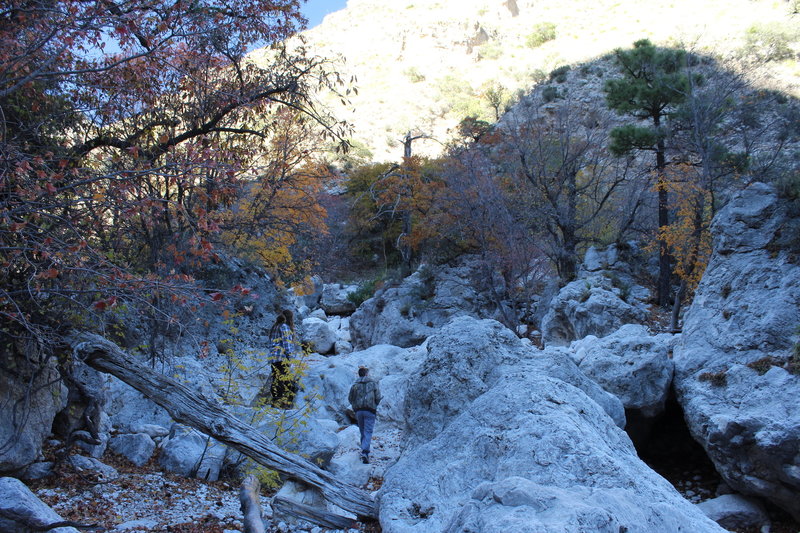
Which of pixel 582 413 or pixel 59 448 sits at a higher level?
pixel 582 413

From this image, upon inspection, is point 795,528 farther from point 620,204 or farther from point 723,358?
point 620,204

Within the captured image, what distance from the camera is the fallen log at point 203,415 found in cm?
479

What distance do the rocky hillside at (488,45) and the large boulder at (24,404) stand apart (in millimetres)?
33319

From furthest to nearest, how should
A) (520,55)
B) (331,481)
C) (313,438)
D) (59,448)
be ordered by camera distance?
(520,55), (313,438), (59,448), (331,481)

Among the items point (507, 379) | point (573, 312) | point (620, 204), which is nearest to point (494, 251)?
point (573, 312)

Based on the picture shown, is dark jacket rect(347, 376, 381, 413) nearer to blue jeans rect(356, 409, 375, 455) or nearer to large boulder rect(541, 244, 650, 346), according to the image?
blue jeans rect(356, 409, 375, 455)

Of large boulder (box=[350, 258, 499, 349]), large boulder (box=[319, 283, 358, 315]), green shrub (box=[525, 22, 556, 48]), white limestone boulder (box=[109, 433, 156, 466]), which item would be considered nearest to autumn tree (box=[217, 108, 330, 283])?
white limestone boulder (box=[109, 433, 156, 466])

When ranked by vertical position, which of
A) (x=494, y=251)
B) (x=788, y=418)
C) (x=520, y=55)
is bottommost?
(x=788, y=418)

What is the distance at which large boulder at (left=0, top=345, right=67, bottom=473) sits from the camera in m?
4.81

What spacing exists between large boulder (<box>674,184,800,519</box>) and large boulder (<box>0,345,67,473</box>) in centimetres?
733

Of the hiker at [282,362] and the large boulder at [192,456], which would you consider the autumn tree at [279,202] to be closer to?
the hiker at [282,362]

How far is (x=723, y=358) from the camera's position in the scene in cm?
785

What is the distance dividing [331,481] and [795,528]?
5295 mm

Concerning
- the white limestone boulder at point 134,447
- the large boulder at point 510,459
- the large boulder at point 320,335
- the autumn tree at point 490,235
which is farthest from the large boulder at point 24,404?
the large boulder at point 320,335
